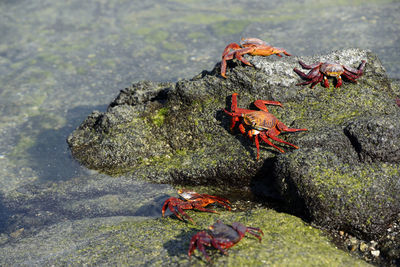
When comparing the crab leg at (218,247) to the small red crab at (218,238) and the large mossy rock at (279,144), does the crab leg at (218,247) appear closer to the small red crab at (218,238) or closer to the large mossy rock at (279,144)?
the small red crab at (218,238)

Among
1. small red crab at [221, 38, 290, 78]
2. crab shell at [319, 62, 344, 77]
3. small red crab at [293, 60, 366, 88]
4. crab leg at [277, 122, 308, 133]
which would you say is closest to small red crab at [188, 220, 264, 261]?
crab leg at [277, 122, 308, 133]

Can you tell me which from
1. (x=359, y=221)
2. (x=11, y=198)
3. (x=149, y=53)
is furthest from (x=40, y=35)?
(x=359, y=221)

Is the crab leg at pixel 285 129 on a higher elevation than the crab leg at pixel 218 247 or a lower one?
higher

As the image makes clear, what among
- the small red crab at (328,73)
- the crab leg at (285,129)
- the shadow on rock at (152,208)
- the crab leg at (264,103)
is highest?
the small red crab at (328,73)

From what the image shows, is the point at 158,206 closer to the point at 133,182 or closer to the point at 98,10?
the point at 133,182

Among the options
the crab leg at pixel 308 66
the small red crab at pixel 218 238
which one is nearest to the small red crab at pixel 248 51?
the crab leg at pixel 308 66

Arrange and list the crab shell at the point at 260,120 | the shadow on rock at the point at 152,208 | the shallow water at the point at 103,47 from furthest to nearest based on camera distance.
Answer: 1. the shallow water at the point at 103,47
2. the shadow on rock at the point at 152,208
3. the crab shell at the point at 260,120
